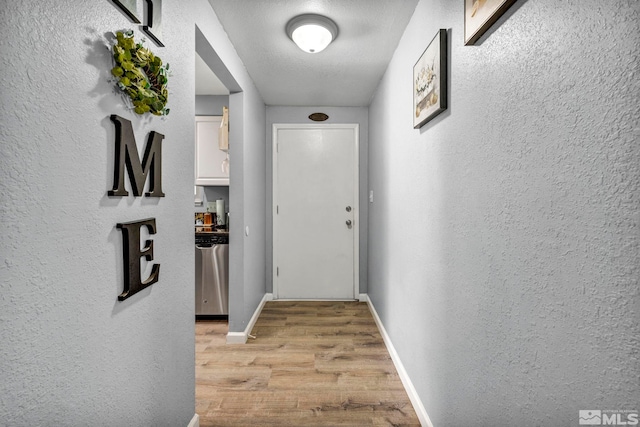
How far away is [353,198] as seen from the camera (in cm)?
420

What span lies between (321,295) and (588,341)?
363 centimetres

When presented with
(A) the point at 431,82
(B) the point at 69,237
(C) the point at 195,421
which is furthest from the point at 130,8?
(C) the point at 195,421

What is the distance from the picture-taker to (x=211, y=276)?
354 cm

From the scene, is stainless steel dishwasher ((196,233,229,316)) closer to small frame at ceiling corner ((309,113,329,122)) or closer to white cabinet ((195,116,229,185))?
white cabinet ((195,116,229,185))

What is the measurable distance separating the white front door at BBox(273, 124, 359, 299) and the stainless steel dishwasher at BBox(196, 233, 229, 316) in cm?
81

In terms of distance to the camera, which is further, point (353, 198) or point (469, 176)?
point (353, 198)

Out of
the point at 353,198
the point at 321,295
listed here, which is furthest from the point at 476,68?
the point at 321,295

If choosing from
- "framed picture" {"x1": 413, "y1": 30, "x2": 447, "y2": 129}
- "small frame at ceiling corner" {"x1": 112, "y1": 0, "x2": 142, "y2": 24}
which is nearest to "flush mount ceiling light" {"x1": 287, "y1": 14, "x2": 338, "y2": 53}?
"framed picture" {"x1": 413, "y1": 30, "x2": 447, "y2": 129}

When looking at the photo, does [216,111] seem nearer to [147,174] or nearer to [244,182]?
[244,182]

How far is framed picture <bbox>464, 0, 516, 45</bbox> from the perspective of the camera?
1022 millimetres

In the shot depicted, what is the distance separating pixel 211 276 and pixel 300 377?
5.12 ft

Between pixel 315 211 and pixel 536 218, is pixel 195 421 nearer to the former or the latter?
pixel 536 218

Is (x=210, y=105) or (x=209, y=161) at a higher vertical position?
(x=210, y=105)

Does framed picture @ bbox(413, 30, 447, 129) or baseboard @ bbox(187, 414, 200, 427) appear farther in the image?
baseboard @ bbox(187, 414, 200, 427)
